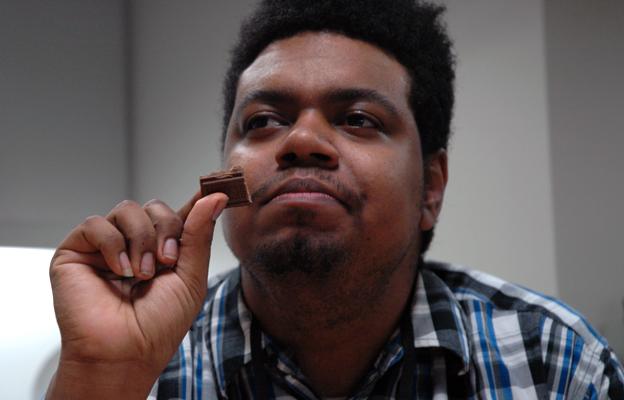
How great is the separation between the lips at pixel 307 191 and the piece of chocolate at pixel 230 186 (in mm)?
135

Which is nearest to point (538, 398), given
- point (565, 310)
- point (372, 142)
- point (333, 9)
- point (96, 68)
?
point (565, 310)

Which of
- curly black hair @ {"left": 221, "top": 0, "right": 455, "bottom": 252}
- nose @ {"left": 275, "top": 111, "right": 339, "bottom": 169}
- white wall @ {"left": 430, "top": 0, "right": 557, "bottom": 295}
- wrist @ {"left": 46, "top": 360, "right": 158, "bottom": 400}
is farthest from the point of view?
white wall @ {"left": 430, "top": 0, "right": 557, "bottom": 295}

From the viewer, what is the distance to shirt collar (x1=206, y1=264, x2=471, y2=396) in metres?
1.12

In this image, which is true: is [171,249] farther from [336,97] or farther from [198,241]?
[336,97]

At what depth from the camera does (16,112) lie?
74.9 inches

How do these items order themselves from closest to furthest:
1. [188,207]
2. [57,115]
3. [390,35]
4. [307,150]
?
[188,207], [307,150], [390,35], [57,115]

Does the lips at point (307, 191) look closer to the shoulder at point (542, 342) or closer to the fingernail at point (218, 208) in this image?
the fingernail at point (218, 208)

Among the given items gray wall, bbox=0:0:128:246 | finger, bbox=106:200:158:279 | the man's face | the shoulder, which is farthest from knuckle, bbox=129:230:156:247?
gray wall, bbox=0:0:128:246

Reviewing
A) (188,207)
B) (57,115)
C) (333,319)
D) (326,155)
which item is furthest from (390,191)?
(57,115)

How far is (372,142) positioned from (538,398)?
1.88 ft

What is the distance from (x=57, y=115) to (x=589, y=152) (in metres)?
1.77

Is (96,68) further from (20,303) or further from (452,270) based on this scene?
(452,270)

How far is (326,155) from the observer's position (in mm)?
1028

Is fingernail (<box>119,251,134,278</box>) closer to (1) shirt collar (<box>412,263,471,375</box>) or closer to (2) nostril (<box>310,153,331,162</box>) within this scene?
(2) nostril (<box>310,153,331,162</box>)
